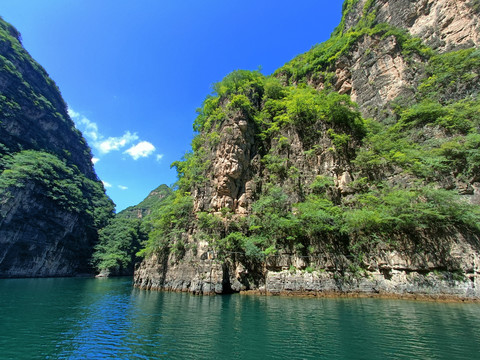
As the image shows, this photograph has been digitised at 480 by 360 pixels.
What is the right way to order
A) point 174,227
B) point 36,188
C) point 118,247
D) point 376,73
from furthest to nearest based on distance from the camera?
1. point 118,247
2. point 36,188
3. point 376,73
4. point 174,227

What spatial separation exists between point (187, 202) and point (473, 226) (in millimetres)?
26335

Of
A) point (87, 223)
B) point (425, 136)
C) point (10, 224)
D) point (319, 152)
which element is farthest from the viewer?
point (87, 223)

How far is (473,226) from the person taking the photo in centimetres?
1702

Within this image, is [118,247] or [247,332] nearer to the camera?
[247,332]

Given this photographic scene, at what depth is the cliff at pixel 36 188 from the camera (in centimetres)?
4275

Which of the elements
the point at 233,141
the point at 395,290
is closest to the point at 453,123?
the point at 395,290

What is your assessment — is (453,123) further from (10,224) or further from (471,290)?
(10,224)

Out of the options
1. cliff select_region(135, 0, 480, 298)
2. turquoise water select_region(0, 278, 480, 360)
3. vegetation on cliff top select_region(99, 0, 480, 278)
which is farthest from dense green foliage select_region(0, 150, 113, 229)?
turquoise water select_region(0, 278, 480, 360)

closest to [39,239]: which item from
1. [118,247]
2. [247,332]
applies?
[118,247]

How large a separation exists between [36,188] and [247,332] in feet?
184

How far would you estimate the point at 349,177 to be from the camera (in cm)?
2514

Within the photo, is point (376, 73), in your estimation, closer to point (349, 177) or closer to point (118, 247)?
point (349, 177)

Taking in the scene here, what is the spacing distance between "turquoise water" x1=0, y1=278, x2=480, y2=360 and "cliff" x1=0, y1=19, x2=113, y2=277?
39.3m

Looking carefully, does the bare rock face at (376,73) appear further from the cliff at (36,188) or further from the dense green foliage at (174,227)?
the cliff at (36,188)
